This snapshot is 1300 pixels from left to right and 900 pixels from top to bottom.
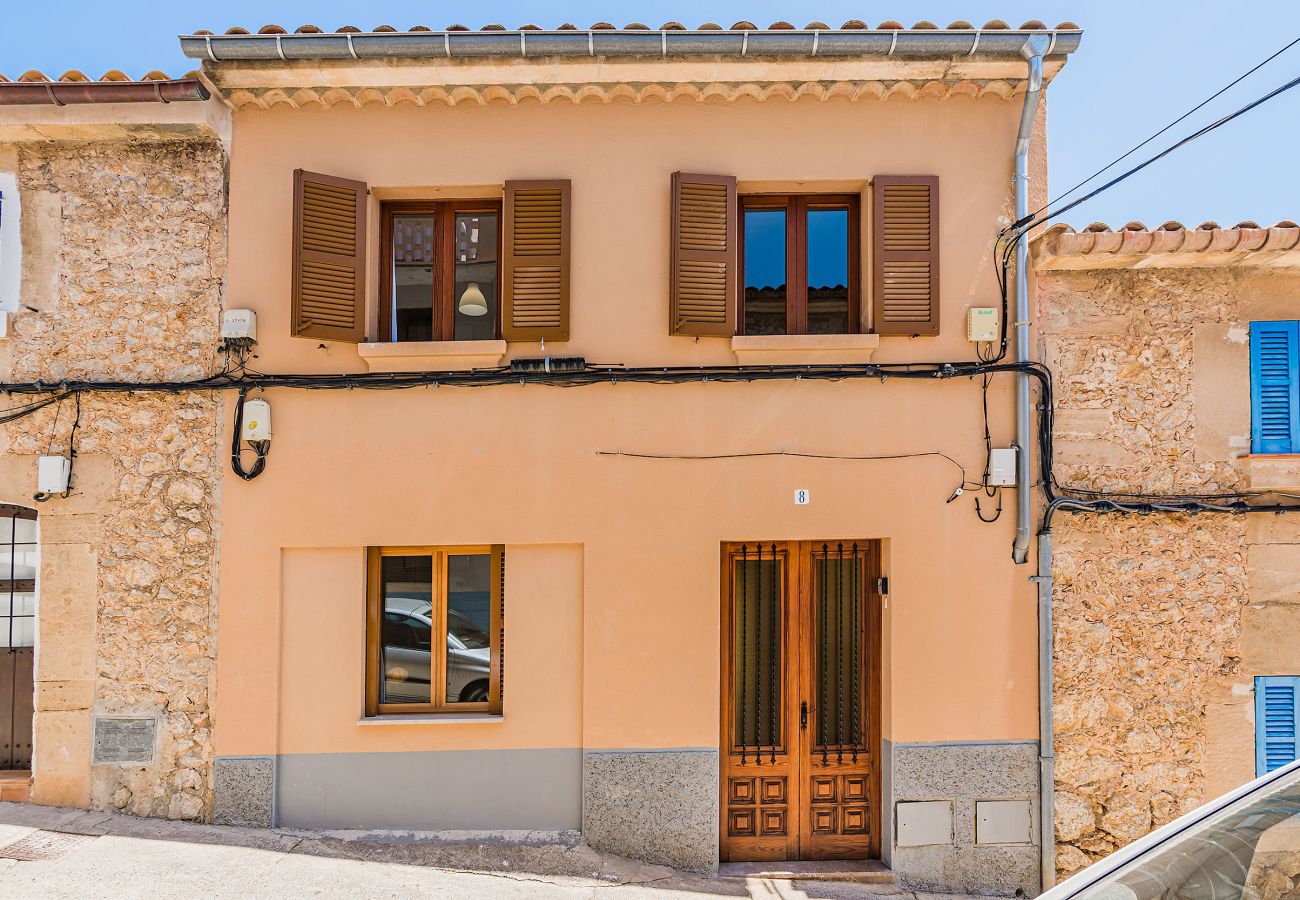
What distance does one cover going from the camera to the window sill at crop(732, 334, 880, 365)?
17.6 ft

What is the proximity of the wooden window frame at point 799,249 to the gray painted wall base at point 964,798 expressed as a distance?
3363mm

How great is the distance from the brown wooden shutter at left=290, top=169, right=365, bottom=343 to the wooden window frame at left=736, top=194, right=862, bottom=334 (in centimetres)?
298

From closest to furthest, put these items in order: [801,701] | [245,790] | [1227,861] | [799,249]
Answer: [1227,861]
[245,790]
[801,701]
[799,249]

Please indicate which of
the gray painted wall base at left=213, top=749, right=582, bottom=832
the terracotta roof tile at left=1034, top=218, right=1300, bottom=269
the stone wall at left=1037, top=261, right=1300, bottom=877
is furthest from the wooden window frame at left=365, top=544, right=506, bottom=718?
the terracotta roof tile at left=1034, top=218, right=1300, bottom=269

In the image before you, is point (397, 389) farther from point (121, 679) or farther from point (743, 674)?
point (743, 674)

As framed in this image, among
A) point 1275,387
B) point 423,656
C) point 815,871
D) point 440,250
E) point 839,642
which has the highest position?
point 440,250

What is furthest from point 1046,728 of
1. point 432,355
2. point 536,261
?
point 432,355

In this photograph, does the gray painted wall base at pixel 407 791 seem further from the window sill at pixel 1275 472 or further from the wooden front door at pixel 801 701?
the window sill at pixel 1275 472

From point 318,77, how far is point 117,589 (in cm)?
412

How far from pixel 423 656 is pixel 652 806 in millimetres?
2088

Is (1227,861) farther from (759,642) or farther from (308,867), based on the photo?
(308,867)

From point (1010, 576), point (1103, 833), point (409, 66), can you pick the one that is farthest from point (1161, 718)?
point (409, 66)

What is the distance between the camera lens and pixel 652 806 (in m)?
5.30

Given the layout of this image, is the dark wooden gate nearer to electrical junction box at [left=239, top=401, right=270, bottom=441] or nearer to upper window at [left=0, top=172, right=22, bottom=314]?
electrical junction box at [left=239, top=401, right=270, bottom=441]
